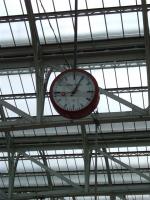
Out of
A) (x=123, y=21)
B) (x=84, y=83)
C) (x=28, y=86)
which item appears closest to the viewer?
(x=84, y=83)

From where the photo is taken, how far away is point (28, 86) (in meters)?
31.3

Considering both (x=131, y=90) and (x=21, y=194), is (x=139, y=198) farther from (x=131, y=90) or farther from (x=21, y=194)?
(x=131, y=90)

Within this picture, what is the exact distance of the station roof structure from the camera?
26.1 meters

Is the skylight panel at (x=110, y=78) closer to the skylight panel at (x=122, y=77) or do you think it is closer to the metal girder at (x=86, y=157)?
the skylight panel at (x=122, y=77)

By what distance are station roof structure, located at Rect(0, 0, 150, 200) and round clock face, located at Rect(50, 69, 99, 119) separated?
643cm

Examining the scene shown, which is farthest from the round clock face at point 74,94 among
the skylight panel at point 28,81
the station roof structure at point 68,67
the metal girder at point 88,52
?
the skylight panel at point 28,81

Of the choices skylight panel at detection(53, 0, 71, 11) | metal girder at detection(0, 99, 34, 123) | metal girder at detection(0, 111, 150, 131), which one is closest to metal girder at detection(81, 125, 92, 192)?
metal girder at detection(0, 111, 150, 131)

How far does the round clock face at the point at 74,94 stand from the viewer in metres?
12.9

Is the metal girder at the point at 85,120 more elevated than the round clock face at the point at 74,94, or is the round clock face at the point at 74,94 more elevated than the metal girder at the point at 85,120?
the metal girder at the point at 85,120

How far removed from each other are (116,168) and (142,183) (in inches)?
111

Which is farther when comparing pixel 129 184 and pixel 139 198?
pixel 139 198

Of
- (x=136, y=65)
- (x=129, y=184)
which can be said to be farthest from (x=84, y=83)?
(x=129, y=184)

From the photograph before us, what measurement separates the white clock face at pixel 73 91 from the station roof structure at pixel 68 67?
6.43m

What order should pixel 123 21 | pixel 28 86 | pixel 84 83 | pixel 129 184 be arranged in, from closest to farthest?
1. pixel 84 83
2. pixel 123 21
3. pixel 28 86
4. pixel 129 184
